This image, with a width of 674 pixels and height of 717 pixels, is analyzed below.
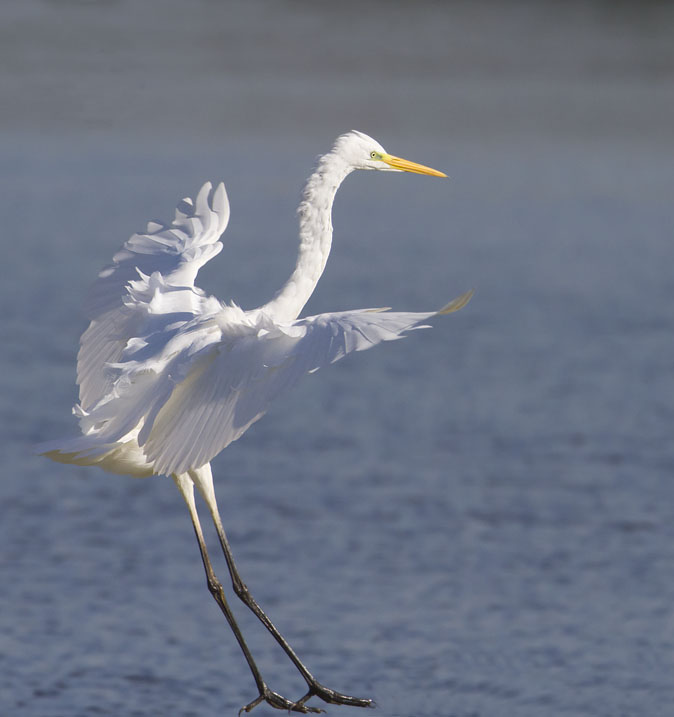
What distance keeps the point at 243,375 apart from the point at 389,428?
6.37 m

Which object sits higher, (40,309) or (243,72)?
(243,72)

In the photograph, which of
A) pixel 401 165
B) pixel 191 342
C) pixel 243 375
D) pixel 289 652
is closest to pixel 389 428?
pixel 289 652

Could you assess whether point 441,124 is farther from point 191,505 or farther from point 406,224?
point 191,505

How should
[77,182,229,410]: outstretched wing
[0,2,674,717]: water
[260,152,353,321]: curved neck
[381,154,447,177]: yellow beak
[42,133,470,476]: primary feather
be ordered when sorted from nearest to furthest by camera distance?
[42,133,470,476]: primary feather, [260,152,353,321]: curved neck, [381,154,447,177]: yellow beak, [77,182,229,410]: outstretched wing, [0,2,674,717]: water

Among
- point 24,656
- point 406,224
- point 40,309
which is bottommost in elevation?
point 24,656

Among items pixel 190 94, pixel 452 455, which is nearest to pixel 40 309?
pixel 452 455

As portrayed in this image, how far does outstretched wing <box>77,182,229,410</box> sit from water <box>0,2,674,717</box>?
202cm

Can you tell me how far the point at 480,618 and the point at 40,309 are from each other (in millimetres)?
7765

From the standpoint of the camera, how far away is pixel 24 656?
8.58 metres

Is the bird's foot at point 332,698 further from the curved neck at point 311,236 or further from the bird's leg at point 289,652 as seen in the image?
the curved neck at point 311,236

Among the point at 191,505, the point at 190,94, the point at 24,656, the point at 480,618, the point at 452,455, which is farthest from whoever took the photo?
the point at 190,94

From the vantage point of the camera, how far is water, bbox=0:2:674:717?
866 cm

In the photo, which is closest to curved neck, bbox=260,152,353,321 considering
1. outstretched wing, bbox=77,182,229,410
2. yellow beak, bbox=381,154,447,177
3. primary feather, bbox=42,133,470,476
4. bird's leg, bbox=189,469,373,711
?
primary feather, bbox=42,133,470,476

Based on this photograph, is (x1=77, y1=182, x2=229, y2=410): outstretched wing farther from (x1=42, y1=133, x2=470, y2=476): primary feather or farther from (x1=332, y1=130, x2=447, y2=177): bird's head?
(x1=332, y1=130, x2=447, y2=177): bird's head
